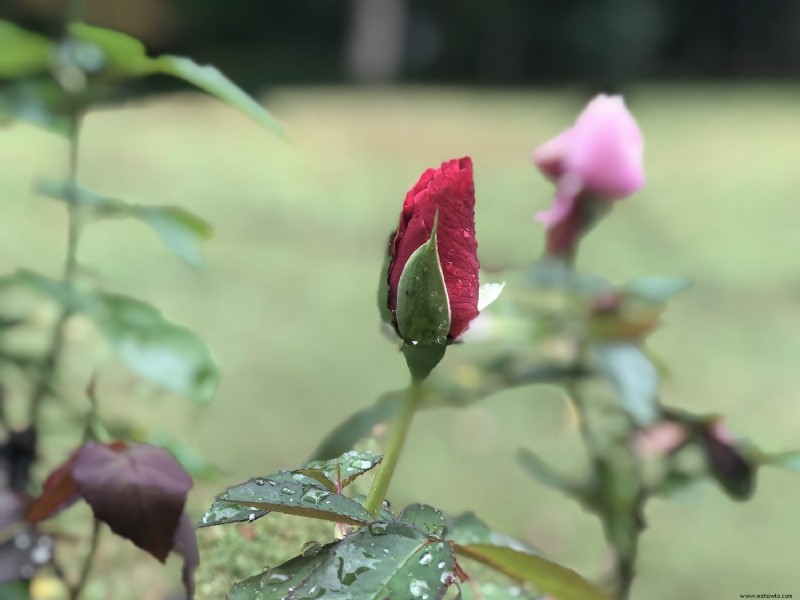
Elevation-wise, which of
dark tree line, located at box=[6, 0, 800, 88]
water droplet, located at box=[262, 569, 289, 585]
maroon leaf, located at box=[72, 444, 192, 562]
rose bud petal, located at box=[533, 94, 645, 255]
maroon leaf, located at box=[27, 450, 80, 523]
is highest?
rose bud petal, located at box=[533, 94, 645, 255]

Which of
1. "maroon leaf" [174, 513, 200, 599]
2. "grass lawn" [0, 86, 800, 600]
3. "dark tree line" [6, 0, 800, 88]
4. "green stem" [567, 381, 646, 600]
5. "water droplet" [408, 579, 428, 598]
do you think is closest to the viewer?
"water droplet" [408, 579, 428, 598]

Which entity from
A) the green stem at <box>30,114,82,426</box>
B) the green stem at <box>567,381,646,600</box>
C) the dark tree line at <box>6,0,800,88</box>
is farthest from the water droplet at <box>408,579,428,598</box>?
the dark tree line at <box>6,0,800,88</box>

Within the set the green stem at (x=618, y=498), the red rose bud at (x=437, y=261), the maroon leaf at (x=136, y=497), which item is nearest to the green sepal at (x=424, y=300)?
the red rose bud at (x=437, y=261)

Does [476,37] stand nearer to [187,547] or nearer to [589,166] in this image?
[589,166]

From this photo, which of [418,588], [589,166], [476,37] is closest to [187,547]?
[418,588]

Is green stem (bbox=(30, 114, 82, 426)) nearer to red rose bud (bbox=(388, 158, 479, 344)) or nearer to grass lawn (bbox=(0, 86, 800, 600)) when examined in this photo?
grass lawn (bbox=(0, 86, 800, 600))
